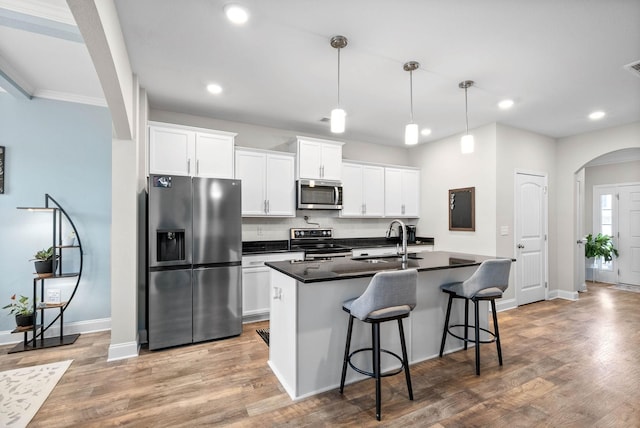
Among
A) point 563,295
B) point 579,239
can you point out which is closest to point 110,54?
point 563,295

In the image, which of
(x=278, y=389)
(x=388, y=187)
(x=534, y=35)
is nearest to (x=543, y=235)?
(x=388, y=187)

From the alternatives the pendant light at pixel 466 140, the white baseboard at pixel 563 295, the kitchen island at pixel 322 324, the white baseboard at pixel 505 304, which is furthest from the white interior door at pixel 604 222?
the kitchen island at pixel 322 324

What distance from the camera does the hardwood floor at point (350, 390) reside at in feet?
6.66

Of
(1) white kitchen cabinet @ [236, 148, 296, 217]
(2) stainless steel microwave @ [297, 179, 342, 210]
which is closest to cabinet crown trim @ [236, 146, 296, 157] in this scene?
(1) white kitchen cabinet @ [236, 148, 296, 217]

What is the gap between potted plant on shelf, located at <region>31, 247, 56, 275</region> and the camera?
10.4 ft

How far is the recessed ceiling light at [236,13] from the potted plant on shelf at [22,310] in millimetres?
3428

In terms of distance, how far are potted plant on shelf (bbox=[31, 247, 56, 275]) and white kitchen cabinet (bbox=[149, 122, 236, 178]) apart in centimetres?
137

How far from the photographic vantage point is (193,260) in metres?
3.25

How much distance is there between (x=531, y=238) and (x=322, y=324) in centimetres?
427

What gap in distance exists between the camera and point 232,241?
3.46 metres

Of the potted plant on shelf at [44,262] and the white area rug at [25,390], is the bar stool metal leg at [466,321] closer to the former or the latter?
the white area rug at [25,390]

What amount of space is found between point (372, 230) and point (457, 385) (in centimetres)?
329

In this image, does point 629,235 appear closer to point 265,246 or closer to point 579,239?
point 579,239

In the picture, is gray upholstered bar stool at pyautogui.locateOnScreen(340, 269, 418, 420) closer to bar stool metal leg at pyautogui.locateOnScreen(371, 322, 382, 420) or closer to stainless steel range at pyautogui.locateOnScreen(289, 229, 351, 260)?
bar stool metal leg at pyautogui.locateOnScreen(371, 322, 382, 420)
